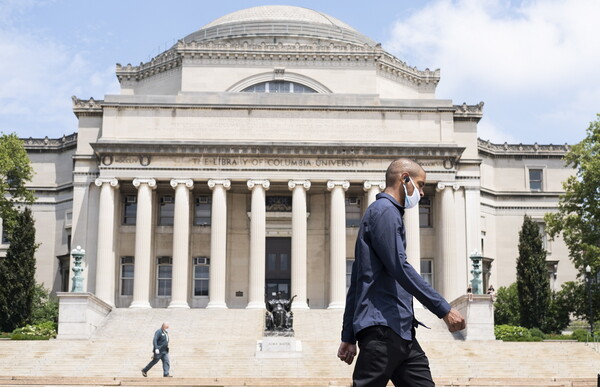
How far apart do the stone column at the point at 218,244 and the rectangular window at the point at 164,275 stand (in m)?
3.65

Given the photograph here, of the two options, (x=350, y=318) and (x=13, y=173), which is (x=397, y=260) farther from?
(x=13, y=173)

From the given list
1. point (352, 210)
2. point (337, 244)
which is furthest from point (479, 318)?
point (352, 210)

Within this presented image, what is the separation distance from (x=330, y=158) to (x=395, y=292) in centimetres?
5054

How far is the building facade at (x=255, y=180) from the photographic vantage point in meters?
58.0

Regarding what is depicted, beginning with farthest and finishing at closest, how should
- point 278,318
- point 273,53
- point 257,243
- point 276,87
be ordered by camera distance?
1. point 276,87
2. point 273,53
3. point 257,243
4. point 278,318

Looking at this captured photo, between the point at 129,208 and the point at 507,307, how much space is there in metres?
26.8

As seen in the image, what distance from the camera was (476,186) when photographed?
2434 inches

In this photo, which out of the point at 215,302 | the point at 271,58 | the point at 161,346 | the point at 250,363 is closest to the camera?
the point at 161,346

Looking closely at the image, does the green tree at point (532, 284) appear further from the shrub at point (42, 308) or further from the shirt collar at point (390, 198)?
the shirt collar at point (390, 198)

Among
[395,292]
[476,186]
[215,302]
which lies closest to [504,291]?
[476,186]

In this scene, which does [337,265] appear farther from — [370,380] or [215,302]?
[370,380]

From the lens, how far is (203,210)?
61.8 metres

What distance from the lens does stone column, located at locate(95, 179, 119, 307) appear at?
57.8 metres

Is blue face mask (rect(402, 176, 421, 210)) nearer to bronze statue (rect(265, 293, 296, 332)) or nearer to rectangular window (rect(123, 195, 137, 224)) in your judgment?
bronze statue (rect(265, 293, 296, 332))
